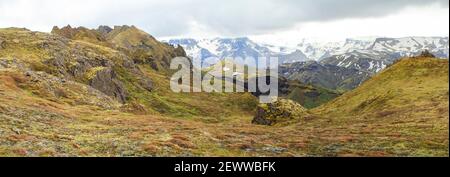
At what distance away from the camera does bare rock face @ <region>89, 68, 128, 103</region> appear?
146 metres

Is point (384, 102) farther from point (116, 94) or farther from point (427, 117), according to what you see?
point (116, 94)

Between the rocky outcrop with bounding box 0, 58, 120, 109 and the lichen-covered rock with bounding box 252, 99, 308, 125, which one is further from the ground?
the rocky outcrop with bounding box 0, 58, 120, 109

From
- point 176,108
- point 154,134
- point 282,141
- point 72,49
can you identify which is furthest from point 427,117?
point 72,49

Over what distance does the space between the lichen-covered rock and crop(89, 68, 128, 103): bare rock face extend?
229ft

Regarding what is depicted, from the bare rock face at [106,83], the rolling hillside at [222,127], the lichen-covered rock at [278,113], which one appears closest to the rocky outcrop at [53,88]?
the rolling hillside at [222,127]

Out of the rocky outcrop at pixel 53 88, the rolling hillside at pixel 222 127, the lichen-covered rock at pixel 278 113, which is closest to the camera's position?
the rolling hillside at pixel 222 127

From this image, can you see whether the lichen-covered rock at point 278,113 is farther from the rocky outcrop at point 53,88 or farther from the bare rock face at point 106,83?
the bare rock face at point 106,83

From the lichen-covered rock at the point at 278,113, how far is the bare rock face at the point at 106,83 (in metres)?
69.8

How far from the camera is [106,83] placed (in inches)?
5950

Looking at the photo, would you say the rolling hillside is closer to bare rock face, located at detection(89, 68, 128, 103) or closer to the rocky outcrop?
the rocky outcrop

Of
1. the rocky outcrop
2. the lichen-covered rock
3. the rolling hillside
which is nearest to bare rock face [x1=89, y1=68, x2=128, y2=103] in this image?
the rolling hillside

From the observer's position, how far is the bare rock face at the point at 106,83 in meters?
146
